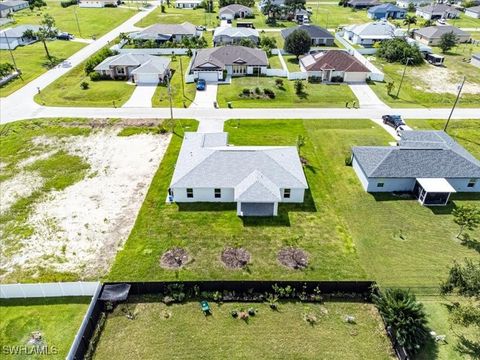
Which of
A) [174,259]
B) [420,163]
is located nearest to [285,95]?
[420,163]

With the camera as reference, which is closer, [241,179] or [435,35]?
[241,179]

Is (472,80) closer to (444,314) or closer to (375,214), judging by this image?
(375,214)

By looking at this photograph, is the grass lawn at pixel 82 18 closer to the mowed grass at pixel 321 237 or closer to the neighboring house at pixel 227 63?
the neighboring house at pixel 227 63

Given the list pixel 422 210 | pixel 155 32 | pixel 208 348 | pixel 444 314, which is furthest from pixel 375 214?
Result: pixel 155 32

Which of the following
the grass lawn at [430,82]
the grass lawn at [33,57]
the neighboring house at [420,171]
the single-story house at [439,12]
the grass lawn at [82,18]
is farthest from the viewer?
the single-story house at [439,12]

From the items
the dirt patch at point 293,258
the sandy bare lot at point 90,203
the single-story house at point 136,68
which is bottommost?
the dirt patch at point 293,258

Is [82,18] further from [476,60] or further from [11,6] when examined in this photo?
[476,60]

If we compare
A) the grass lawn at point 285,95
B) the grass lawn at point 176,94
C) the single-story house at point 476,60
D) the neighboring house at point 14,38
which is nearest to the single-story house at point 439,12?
the single-story house at point 476,60
